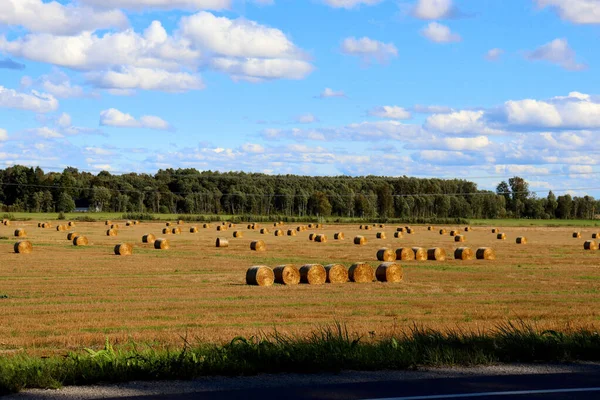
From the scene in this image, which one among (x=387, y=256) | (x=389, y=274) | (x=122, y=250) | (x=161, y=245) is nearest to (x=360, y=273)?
(x=389, y=274)

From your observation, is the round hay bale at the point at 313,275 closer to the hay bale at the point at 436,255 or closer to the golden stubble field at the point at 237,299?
the golden stubble field at the point at 237,299

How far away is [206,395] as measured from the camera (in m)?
9.59

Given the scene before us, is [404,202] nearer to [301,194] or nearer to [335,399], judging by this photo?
[301,194]

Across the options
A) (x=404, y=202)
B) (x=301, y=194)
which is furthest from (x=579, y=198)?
(x=301, y=194)

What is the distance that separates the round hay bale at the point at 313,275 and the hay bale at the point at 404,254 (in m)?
12.6

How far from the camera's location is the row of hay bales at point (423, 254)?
4278 centimetres

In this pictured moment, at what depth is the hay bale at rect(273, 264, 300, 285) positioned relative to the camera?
3059cm

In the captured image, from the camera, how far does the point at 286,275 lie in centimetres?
3066

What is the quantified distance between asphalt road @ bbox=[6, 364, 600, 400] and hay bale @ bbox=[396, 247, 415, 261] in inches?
1264

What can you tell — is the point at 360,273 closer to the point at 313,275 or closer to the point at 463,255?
the point at 313,275

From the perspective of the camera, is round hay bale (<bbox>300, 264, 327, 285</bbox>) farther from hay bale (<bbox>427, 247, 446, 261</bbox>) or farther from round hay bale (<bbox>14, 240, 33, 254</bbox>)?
round hay bale (<bbox>14, 240, 33, 254</bbox>)

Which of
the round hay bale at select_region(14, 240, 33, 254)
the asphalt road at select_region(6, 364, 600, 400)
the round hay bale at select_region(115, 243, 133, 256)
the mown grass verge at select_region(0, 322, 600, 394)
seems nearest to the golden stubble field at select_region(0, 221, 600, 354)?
the round hay bale at select_region(115, 243, 133, 256)

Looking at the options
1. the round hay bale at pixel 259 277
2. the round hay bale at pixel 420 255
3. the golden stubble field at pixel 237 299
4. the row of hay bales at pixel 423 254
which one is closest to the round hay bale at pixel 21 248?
the golden stubble field at pixel 237 299

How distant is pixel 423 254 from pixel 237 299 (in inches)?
816
